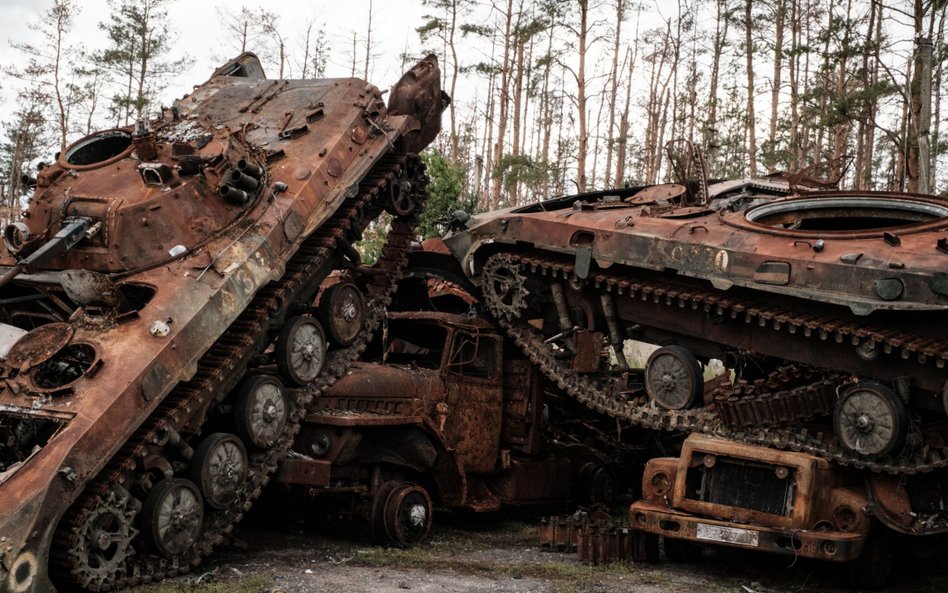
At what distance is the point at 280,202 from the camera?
1118cm

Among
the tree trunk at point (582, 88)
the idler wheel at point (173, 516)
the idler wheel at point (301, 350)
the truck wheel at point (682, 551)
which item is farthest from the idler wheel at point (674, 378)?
the tree trunk at point (582, 88)

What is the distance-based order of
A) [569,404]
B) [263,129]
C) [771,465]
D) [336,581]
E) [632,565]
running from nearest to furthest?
1. [336,581]
2. [771,465]
3. [632,565]
4. [263,129]
5. [569,404]

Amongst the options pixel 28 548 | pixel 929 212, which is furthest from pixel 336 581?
pixel 929 212

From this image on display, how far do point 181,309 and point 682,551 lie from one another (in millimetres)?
5620

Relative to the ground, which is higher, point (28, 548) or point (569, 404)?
point (569, 404)

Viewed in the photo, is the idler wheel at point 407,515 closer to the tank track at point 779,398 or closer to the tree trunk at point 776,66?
the tank track at point 779,398

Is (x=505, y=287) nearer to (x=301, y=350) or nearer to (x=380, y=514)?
(x=301, y=350)

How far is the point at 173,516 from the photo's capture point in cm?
914

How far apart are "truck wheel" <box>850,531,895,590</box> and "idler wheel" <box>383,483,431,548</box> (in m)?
4.36

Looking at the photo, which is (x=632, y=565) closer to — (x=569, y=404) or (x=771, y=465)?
(x=771, y=465)

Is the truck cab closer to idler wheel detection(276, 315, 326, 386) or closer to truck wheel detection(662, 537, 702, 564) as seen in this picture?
idler wheel detection(276, 315, 326, 386)

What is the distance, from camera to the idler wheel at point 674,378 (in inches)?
442

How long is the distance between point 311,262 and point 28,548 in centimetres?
463

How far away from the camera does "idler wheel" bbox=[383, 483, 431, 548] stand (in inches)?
430
